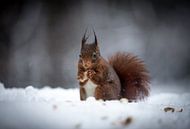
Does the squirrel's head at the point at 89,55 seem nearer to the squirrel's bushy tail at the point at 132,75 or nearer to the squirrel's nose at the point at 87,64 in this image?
the squirrel's nose at the point at 87,64

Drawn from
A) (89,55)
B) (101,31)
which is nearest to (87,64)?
(89,55)

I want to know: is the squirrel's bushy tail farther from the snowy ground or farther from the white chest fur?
the snowy ground

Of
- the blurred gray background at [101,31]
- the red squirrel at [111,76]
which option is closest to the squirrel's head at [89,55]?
the red squirrel at [111,76]

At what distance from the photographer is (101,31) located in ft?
4.29

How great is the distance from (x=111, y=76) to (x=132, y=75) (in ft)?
0.37

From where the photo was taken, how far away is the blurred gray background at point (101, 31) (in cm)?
131

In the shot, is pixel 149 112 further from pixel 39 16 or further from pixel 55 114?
pixel 39 16

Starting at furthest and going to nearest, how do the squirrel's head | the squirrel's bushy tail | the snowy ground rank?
the squirrel's bushy tail → the squirrel's head → the snowy ground

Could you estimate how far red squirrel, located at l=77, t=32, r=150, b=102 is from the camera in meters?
1.19

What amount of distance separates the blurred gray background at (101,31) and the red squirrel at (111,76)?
3 cm

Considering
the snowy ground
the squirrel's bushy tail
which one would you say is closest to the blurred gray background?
the squirrel's bushy tail

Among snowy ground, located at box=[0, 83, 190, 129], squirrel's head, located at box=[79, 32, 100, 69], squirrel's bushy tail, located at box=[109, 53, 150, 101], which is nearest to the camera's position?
snowy ground, located at box=[0, 83, 190, 129]

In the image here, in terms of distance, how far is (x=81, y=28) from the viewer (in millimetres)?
1307

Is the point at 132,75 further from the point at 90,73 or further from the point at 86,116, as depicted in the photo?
the point at 86,116
